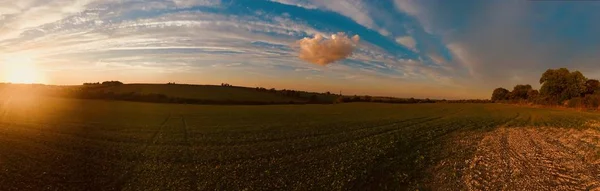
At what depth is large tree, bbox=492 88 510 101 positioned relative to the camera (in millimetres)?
168863

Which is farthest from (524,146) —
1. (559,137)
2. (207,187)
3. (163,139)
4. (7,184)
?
(7,184)

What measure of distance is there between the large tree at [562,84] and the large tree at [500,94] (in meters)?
64.6

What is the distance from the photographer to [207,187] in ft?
62.7

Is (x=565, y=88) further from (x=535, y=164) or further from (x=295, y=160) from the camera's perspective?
(x=295, y=160)

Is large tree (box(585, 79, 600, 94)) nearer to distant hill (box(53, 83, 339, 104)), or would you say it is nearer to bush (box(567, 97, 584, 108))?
bush (box(567, 97, 584, 108))

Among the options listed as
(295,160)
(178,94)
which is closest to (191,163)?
(295,160)

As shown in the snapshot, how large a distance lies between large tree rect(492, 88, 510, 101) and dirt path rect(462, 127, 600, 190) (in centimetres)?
15385

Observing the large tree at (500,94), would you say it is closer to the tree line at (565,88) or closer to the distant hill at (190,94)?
the tree line at (565,88)

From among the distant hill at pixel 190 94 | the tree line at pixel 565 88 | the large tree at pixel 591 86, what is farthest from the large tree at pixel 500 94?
the distant hill at pixel 190 94

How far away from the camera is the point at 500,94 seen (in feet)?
566

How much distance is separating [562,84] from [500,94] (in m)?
73.7

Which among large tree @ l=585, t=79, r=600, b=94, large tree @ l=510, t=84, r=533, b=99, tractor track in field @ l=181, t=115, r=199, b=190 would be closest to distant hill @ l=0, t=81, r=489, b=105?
large tree @ l=585, t=79, r=600, b=94

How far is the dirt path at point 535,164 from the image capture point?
1800 cm

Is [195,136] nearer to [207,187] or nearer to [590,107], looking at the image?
[207,187]
